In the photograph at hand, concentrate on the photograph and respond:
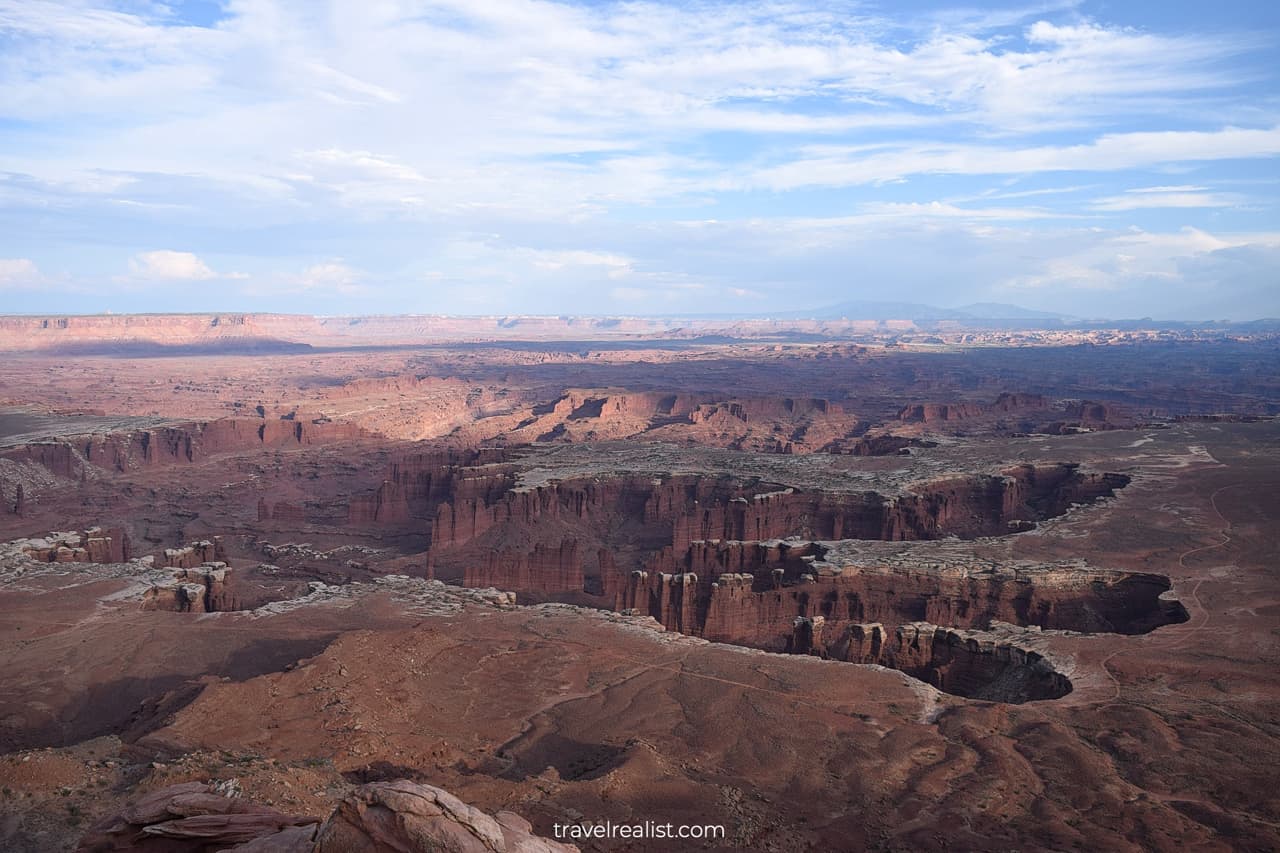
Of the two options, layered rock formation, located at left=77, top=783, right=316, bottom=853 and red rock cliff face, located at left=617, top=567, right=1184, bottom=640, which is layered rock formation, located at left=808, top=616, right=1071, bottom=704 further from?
layered rock formation, located at left=77, top=783, right=316, bottom=853

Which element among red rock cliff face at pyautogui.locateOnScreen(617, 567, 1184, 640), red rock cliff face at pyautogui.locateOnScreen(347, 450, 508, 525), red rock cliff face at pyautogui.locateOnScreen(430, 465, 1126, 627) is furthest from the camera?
red rock cliff face at pyautogui.locateOnScreen(347, 450, 508, 525)

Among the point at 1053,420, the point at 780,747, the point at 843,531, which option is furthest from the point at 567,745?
the point at 1053,420

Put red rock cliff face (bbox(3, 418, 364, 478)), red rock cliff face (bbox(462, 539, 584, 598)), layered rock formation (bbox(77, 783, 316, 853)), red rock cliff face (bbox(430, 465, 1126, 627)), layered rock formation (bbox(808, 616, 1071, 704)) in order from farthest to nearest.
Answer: red rock cliff face (bbox(3, 418, 364, 478)) → red rock cliff face (bbox(462, 539, 584, 598)) → red rock cliff face (bbox(430, 465, 1126, 627)) → layered rock formation (bbox(808, 616, 1071, 704)) → layered rock formation (bbox(77, 783, 316, 853))

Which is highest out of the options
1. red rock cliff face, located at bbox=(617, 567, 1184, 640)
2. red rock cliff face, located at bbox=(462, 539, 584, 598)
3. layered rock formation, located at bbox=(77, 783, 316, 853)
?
layered rock formation, located at bbox=(77, 783, 316, 853)

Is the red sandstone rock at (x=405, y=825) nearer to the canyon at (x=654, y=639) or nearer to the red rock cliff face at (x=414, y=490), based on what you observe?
the canyon at (x=654, y=639)

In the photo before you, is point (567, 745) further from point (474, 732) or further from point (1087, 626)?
point (1087, 626)

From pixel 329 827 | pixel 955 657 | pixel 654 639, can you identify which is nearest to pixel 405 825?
pixel 329 827

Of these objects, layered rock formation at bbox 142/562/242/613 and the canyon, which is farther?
layered rock formation at bbox 142/562/242/613

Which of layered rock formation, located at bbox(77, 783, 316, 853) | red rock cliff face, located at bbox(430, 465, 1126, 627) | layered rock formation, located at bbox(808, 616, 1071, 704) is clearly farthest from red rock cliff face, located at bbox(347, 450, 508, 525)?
layered rock formation, located at bbox(77, 783, 316, 853)

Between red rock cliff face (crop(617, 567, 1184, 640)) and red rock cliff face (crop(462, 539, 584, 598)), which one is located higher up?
red rock cliff face (crop(617, 567, 1184, 640))
